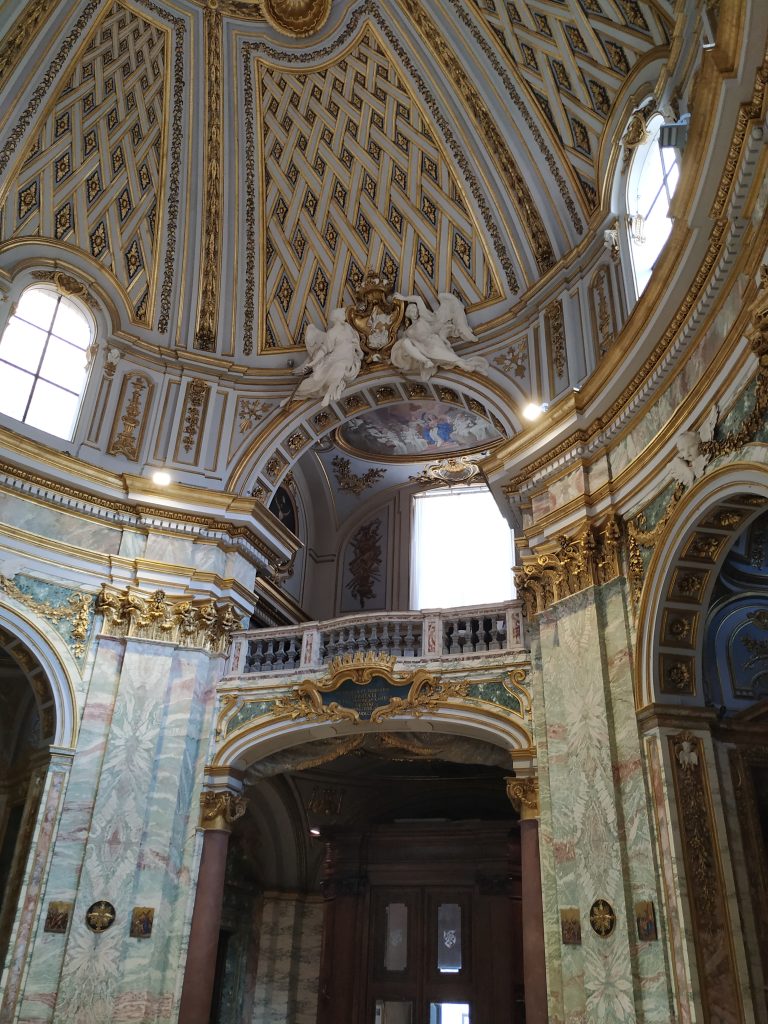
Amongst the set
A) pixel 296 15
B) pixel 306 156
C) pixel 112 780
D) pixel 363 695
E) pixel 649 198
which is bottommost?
pixel 112 780

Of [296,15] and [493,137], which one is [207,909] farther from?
[296,15]

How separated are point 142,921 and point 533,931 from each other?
514 cm

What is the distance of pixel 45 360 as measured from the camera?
48.9 feet

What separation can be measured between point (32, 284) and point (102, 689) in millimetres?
6925

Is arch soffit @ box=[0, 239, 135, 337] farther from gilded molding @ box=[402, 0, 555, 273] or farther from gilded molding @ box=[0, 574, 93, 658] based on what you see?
gilded molding @ box=[402, 0, 555, 273]

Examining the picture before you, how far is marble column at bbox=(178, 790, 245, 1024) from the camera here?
11.6 meters

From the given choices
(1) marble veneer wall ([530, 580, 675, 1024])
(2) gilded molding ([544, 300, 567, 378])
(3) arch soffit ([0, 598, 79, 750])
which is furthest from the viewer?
(2) gilded molding ([544, 300, 567, 378])

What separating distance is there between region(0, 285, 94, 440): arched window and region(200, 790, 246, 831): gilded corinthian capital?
6.29m

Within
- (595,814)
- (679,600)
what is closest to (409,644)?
(595,814)

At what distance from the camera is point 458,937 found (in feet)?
50.4

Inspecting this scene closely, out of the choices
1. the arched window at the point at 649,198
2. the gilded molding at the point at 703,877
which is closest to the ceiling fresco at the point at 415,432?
the arched window at the point at 649,198

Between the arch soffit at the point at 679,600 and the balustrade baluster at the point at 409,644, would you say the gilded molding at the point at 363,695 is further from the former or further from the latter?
the arch soffit at the point at 679,600

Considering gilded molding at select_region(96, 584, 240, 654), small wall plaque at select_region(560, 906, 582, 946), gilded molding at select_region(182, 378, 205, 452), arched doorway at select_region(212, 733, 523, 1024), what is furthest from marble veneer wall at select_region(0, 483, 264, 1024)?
small wall plaque at select_region(560, 906, 582, 946)

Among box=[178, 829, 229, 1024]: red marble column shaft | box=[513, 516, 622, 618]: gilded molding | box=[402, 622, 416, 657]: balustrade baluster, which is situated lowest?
box=[178, 829, 229, 1024]: red marble column shaft
